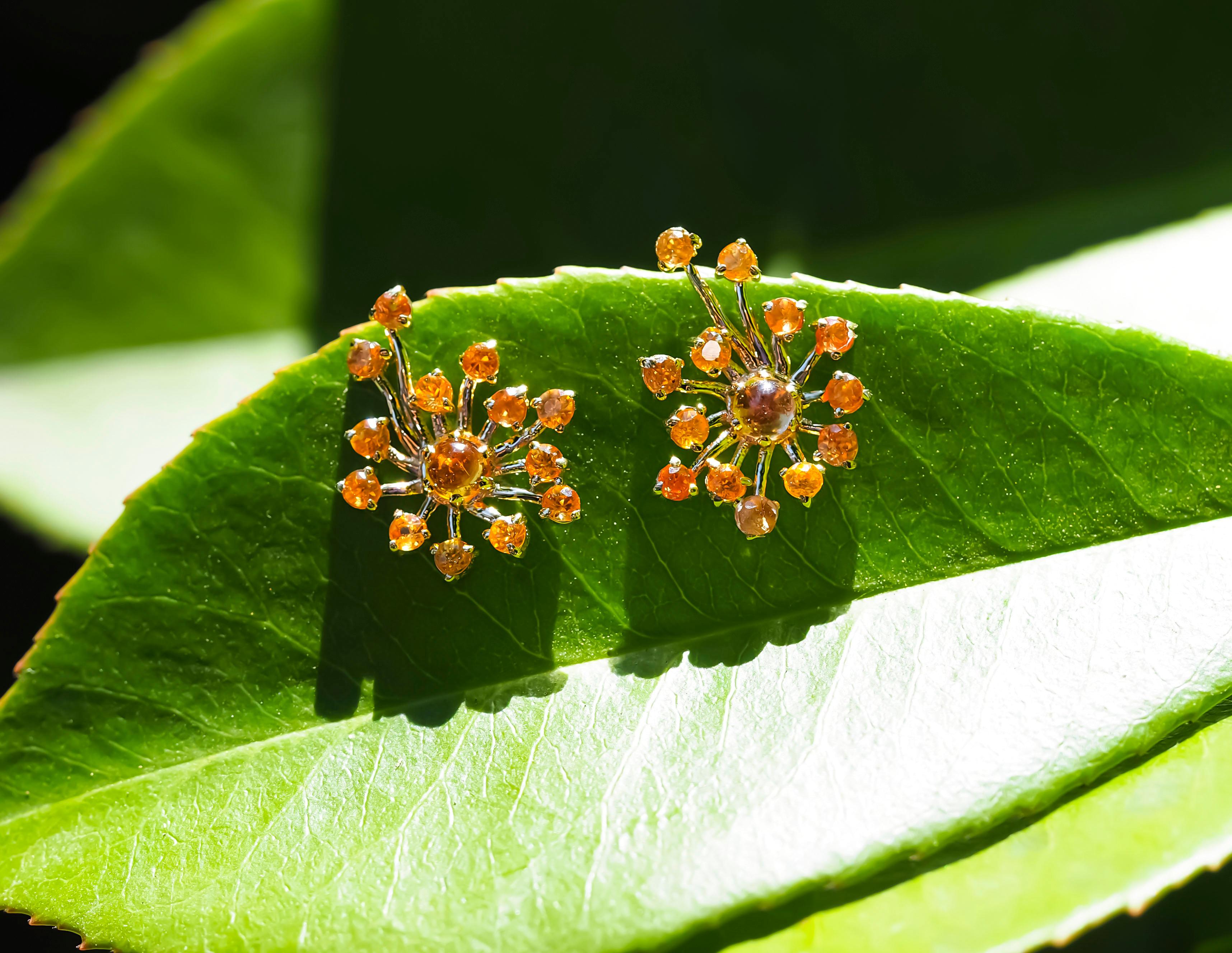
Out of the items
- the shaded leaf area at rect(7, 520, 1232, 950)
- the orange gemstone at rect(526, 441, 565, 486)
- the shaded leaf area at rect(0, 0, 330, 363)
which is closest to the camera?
the shaded leaf area at rect(7, 520, 1232, 950)

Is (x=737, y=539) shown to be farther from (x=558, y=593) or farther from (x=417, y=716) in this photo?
A: (x=417, y=716)

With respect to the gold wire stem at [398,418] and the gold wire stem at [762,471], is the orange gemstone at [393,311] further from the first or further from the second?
the gold wire stem at [762,471]

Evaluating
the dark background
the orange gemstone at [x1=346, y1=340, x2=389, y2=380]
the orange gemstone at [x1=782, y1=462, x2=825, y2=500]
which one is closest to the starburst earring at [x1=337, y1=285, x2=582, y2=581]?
the orange gemstone at [x1=346, y1=340, x2=389, y2=380]

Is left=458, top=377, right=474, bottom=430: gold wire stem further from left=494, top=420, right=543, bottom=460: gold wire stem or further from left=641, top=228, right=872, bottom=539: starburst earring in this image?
left=641, top=228, right=872, bottom=539: starburst earring

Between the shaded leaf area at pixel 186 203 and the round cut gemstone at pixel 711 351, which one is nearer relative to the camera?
the round cut gemstone at pixel 711 351

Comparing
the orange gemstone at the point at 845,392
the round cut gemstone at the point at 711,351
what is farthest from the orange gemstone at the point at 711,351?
the orange gemstone at the point at 845,392

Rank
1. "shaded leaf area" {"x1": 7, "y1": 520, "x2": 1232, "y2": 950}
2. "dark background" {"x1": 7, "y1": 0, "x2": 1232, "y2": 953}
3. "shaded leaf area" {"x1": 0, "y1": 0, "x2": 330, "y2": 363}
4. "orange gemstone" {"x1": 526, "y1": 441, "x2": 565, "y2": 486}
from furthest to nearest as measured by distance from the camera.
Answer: "shaded leaf area" {"x1": 0, "y1": 0, "x2": 330, "y2": 363}
"dark background" {"x1": 7, "y1": 0, "x2": 1232, "y2": 953}
"orange gemstone" {"x1": 526, "y1": 441, "x2": 565, "y2": 486}
"shaded leaf area" {"x1": 7, "y1": 520, "x2": 1232, "y2": 950}

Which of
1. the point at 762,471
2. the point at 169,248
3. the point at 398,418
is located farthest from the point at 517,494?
the point at 169,248

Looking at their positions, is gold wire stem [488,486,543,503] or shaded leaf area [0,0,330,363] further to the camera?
shaded leaf area [0,0,330,363]
